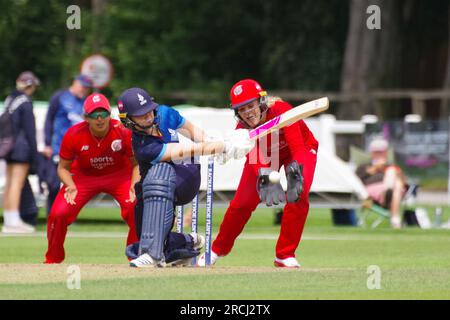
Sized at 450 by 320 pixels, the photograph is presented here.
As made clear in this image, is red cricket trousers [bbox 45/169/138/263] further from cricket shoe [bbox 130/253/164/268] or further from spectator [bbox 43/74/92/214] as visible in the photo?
spectator [bbox 43/74/92/214]

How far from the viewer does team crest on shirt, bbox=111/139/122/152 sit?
14.2 metres

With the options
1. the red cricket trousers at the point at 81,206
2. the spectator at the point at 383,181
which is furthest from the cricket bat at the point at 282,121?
the spectator at the point at 383,181

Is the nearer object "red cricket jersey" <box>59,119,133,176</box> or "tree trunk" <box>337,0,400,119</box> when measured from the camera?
"red cricket jersey" <box>59,119,133,176</box>

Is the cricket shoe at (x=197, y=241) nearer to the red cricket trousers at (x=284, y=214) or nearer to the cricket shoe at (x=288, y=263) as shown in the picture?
the red cricket trousers at (x=284, y=214)

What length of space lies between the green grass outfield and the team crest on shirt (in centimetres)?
118

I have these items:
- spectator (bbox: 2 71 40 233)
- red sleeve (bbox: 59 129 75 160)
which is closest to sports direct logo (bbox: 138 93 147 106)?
red sleeve (bbox: 59 129 75 160)

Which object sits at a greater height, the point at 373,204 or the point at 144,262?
the point at 144,262

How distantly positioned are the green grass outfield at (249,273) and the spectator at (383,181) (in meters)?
2.66

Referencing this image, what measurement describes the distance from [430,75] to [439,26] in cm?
206

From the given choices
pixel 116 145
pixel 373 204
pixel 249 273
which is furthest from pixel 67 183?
pixel 373 204

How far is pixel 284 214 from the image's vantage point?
42.4 feet

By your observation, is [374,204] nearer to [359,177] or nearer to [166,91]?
[359,177]

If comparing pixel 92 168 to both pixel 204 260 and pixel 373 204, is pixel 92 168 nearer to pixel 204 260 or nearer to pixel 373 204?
pixel 204 260

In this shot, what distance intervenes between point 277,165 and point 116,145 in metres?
1.93
